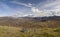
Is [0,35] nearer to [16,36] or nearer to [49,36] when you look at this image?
[16,36]

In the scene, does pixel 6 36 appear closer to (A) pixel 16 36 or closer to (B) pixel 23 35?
(A) pixel 16 36

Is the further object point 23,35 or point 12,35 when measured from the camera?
point 23,35

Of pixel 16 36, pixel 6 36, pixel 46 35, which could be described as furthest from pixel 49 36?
pixel 6 36

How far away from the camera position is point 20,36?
1414 cm

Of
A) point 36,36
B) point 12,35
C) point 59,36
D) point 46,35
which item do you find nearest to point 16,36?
point 12,35

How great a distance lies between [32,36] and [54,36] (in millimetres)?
2860

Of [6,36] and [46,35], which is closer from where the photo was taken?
[6,36]

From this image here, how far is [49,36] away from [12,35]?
4756mm

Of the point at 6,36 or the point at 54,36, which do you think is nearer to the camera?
the point at 6,36

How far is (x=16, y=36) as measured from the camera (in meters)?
13.5

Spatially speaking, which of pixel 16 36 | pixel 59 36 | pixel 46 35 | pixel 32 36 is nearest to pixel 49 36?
pixel 46 35

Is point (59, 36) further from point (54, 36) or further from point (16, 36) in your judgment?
point (16, 36)

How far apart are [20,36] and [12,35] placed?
1094 millimetres

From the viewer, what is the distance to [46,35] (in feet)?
48.6
